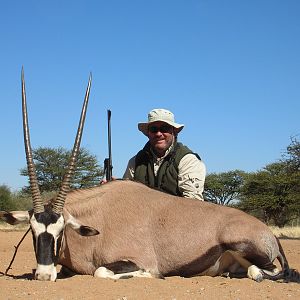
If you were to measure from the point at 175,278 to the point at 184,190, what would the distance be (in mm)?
1526

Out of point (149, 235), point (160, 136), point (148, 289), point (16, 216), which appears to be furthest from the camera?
point (160, 136)

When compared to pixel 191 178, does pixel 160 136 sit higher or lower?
higher

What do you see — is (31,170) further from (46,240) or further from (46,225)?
(46,240)

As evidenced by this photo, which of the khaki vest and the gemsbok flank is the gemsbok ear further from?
the khaki vest

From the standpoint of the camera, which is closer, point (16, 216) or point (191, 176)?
point (16, 216)

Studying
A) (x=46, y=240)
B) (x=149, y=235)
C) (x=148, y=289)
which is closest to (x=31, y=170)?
(x=46, y=240)

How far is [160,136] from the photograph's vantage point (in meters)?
7.12

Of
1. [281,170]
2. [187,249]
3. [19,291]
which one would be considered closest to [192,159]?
[187,249]

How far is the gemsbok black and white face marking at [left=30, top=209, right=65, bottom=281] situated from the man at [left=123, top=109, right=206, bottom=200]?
1987 mm

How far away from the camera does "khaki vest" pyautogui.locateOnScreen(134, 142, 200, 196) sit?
22.7 ft

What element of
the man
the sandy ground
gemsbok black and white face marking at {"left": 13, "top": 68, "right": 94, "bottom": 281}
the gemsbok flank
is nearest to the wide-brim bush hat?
the man

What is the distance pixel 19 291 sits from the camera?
14.7ft

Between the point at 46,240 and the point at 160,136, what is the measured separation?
→ 2590mm

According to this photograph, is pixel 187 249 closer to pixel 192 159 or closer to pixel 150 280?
pixel 150 280
